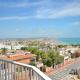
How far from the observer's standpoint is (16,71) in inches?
99.4

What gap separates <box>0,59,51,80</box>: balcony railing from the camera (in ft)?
6.78

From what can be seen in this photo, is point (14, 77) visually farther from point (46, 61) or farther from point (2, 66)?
point (46, 61)

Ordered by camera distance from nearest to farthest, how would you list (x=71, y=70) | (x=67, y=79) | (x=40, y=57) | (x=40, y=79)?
(x=40, y=79)
(x=67, y=79)
(x=71, y=70)
(x=40, y=57)

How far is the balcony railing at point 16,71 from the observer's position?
2.07 m

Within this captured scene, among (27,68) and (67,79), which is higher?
(27,68)

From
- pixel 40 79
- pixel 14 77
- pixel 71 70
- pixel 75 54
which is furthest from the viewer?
pixel 75 54

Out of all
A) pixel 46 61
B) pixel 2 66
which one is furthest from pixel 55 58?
pixel 2 66

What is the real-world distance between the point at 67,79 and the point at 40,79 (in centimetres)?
1539

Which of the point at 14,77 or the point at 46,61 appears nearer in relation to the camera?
the point at 14,77

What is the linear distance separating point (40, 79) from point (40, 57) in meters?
26.0

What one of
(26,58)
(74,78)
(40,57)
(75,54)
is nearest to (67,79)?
(74,78)

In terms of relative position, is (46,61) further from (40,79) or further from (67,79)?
(40,79)

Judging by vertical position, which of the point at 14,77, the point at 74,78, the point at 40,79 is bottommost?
the point at 74,78

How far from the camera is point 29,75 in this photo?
2.14 m
